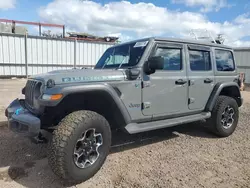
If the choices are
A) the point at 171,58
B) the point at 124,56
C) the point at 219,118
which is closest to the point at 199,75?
the point at 171,58

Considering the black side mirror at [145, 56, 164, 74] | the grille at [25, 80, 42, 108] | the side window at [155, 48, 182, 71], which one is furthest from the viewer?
the side window at [155, 48, 182, 71]

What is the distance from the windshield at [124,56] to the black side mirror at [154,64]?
21 cm

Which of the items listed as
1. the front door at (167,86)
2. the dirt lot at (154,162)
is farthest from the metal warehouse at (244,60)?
the front door at (167,86)

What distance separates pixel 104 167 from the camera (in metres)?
3.28

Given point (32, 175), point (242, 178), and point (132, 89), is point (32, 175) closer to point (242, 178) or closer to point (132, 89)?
point (132, 89)

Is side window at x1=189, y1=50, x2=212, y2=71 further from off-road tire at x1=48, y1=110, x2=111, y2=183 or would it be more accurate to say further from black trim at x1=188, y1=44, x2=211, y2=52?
off-road tire at x1=48, y1=110, x2=111, y2=183

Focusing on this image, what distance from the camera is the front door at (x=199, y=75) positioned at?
416 centimetres

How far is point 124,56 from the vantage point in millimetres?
3865

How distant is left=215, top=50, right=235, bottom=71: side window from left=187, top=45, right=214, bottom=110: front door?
26 centimetres

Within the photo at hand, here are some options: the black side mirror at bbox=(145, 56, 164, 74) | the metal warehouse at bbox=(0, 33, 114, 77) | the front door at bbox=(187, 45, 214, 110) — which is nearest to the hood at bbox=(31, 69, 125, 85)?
the black side mirror at bbox=(145, 56, 164, 74)

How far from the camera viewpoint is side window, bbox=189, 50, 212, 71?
4219 mm

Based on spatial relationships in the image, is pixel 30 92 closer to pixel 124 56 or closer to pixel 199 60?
pixel 124 56

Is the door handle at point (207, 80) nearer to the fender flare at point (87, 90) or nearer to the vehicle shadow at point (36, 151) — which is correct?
the vehicle shadow at point (36, 151)

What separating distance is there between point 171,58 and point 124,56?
0.82 metres
